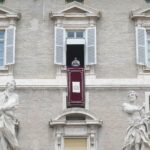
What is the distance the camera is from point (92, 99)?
37.1 meters

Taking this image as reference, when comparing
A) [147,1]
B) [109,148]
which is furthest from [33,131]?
[147,1]

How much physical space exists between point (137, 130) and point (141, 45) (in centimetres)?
448

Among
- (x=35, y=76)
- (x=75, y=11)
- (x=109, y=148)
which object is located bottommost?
(x=109, y=148)

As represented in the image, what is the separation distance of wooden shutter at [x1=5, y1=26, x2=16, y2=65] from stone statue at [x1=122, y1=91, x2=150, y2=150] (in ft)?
16.9

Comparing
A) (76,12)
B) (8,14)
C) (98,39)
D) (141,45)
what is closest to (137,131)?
(141,45)

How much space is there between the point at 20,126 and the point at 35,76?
6.96 feet

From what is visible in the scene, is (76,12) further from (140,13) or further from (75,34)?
(140,13)

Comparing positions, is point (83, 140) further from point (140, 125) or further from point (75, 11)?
point (75, 11)

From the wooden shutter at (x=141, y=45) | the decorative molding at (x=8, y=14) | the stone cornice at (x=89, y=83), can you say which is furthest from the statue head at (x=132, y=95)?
the decorative molding at (x=8, y=14)

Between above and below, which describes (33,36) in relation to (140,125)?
above

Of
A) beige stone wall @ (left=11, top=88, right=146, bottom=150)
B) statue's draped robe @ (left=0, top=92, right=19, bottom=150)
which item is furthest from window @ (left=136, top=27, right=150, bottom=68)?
statue's draped robe @ (left=0, top=92, right=19, bottom=150)

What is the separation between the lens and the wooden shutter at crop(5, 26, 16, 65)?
37.7 m

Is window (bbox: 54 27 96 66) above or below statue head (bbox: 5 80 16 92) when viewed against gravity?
above

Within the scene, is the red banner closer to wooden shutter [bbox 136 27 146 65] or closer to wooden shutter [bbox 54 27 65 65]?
wooden shutter [bbox 54 27 65 65]
